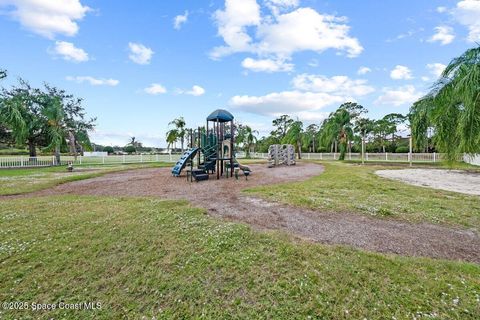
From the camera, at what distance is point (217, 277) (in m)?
2.59

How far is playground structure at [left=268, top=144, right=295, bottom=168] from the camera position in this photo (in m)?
20.0

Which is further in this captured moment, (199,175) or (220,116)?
(220,116)

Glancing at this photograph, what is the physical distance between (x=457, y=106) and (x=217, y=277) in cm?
767

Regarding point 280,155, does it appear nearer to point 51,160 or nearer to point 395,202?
point 395,202

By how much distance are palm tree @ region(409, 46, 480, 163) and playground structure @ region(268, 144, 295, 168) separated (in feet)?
41.2

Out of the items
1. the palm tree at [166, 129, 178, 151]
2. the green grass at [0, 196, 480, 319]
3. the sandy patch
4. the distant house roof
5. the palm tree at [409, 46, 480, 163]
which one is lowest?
the green grass at [0, 196, 480, 319]

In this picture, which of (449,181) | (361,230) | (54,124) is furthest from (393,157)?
(54,124)

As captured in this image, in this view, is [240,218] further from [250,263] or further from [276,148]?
[276,148]

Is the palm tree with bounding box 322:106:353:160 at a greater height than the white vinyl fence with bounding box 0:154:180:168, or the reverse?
the palm tree with bounding box 322:106:353:160

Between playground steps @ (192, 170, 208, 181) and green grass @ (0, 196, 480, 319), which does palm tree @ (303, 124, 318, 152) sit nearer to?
playground steps @ (192, 170, 208, 181)

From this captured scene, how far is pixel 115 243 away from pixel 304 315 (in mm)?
2987

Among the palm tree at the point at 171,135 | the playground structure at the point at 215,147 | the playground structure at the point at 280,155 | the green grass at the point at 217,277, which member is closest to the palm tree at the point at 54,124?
the palm tree at the point at 171,135

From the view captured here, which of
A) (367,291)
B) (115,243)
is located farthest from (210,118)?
(367,291)

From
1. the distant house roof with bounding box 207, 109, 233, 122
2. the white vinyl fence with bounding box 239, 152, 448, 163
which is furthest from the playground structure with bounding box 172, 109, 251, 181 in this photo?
the white vinyl fence with bounding box 239, 152, 448, 163
